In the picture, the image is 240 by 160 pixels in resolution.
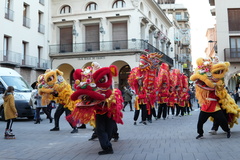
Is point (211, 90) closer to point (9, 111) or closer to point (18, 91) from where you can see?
point (9, 111)

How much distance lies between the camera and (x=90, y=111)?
6520mm

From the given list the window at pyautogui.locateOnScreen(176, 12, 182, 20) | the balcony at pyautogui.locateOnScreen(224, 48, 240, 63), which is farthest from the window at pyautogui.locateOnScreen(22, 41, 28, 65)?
the window at pyautogui.locateOnScreen(176, 12, 182, 20)

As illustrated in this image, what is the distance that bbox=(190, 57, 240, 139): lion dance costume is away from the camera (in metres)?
7.77

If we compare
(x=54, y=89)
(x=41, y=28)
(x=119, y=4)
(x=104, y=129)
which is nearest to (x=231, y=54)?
(x=119, y=4)

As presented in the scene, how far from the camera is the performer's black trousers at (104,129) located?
20.7 ft

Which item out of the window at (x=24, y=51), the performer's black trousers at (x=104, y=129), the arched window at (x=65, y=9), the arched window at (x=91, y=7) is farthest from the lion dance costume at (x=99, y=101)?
the arched window at (x=65, y=9)

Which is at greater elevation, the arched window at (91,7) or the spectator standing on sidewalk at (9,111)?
the arched window at (91,7)

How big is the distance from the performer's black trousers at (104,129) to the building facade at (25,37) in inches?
773

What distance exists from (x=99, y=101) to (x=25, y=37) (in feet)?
75.8

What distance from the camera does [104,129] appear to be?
21.5ft

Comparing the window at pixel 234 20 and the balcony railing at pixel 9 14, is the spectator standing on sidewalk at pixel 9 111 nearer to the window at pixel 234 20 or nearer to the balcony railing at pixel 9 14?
the balcony railing at pixel 9 14

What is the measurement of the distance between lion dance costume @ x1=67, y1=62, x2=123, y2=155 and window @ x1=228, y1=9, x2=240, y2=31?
2881 centimetres

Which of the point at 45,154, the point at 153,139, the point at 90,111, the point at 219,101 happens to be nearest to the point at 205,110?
the point at 219,101

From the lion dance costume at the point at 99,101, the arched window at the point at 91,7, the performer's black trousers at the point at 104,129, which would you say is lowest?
the performer's black trousers at the point at 104,129
